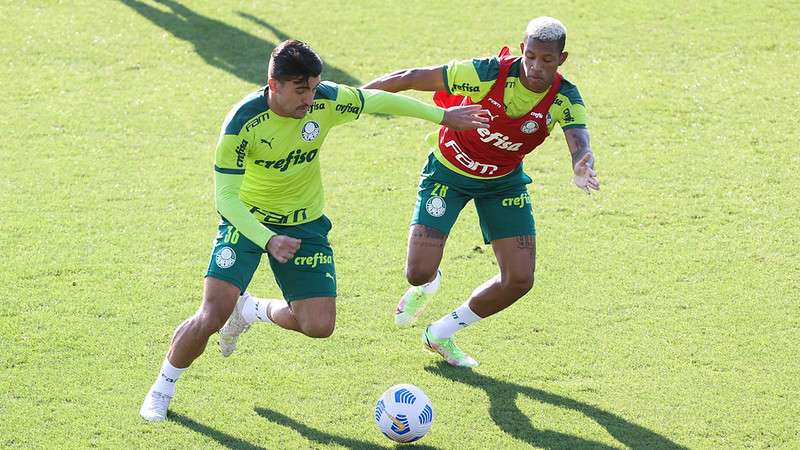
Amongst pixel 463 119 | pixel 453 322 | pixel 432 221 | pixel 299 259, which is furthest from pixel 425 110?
pixel 453 322

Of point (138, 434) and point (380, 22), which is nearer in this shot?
point (138, 434)

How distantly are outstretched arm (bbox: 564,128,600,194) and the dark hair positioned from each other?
203cm

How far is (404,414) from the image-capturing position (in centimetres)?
730

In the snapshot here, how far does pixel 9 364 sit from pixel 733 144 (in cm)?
854

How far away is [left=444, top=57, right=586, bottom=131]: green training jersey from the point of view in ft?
26.9

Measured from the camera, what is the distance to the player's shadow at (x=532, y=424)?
7.55 m

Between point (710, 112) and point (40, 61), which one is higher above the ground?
point (710, 112)

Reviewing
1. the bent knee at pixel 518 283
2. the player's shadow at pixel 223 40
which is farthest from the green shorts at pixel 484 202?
the player's shadow at pixel 223 40

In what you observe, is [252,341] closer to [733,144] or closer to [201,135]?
[201,135]

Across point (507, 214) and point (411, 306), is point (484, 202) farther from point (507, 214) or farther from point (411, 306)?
point (411, 306)

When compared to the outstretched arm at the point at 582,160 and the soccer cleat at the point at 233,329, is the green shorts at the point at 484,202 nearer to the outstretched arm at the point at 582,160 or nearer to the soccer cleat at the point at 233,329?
the outstretched arm at the point at 582,160

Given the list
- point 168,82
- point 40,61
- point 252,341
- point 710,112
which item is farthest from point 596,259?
point 40,61

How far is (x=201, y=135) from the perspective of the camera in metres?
12.8

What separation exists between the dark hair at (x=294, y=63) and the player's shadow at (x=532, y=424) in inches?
105
